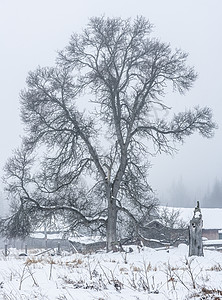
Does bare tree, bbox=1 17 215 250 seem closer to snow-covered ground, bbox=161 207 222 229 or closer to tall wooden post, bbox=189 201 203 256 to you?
tall wooden post, bbox=189 201 203 256

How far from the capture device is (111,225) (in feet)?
53.7

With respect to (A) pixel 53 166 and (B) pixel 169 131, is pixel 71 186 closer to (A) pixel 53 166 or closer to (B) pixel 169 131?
(A) pixel 53 166

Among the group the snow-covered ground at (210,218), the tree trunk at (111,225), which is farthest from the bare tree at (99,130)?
the snow-covered ground at (210,218)

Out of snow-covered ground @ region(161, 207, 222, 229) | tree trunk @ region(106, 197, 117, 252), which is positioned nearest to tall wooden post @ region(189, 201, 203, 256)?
tree trunk @ region(106, 197, 117, 252)

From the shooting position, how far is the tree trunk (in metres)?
16.0

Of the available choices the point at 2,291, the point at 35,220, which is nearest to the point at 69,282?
the point at 2,291

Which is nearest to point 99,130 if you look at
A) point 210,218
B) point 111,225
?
point 111,225

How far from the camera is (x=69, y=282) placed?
464cm

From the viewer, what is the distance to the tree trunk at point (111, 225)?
1599cm

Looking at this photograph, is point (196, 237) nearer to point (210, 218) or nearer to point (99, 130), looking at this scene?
point (99, 130)

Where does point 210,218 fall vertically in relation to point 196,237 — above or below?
below

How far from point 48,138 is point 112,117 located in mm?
2953

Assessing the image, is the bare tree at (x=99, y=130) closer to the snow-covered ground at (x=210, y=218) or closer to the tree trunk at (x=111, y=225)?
the tree trunk at (x=111, y=225)

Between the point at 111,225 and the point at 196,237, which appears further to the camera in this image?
the point at 111,225
